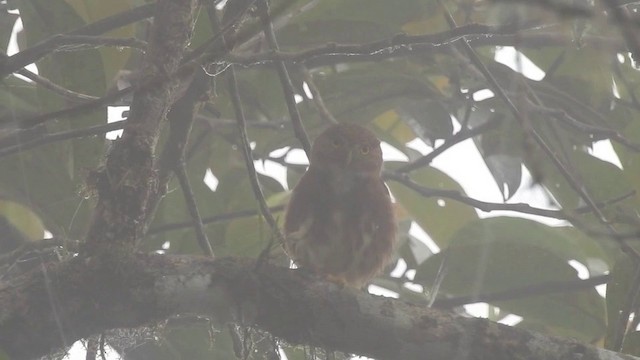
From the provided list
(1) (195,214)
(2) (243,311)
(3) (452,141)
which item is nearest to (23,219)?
(1) (195,214)

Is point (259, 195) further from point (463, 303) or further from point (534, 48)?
point (534, 48)

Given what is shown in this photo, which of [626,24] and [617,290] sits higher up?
[626,24]

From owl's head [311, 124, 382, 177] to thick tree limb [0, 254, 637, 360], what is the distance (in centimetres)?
141

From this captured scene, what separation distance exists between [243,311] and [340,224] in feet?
3.49

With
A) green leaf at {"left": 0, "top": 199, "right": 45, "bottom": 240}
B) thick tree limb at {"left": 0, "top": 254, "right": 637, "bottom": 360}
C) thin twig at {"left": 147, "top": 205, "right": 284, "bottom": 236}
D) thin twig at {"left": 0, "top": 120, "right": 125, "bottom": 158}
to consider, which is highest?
thin twig at {"left": 0, "top": 120, "right": 125, "bottom": 158}

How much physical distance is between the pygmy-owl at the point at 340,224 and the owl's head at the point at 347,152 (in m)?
0.07

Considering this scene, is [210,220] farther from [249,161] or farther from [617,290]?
[617,290]

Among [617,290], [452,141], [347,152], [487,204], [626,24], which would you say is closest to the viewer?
[626,24]

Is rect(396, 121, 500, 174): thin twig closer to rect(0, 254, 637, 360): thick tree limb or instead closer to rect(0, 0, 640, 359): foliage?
rect(0, 0, 640, 359): foliage

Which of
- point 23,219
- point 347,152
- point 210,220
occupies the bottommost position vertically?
point 23,219

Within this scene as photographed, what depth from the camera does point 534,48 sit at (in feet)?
12.3

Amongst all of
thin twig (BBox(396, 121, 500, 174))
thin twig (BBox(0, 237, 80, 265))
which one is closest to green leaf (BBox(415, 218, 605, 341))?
thin twig (BBox(396, 121, 500, 174))

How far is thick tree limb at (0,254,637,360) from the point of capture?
7.30 feet

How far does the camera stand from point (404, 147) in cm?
412
